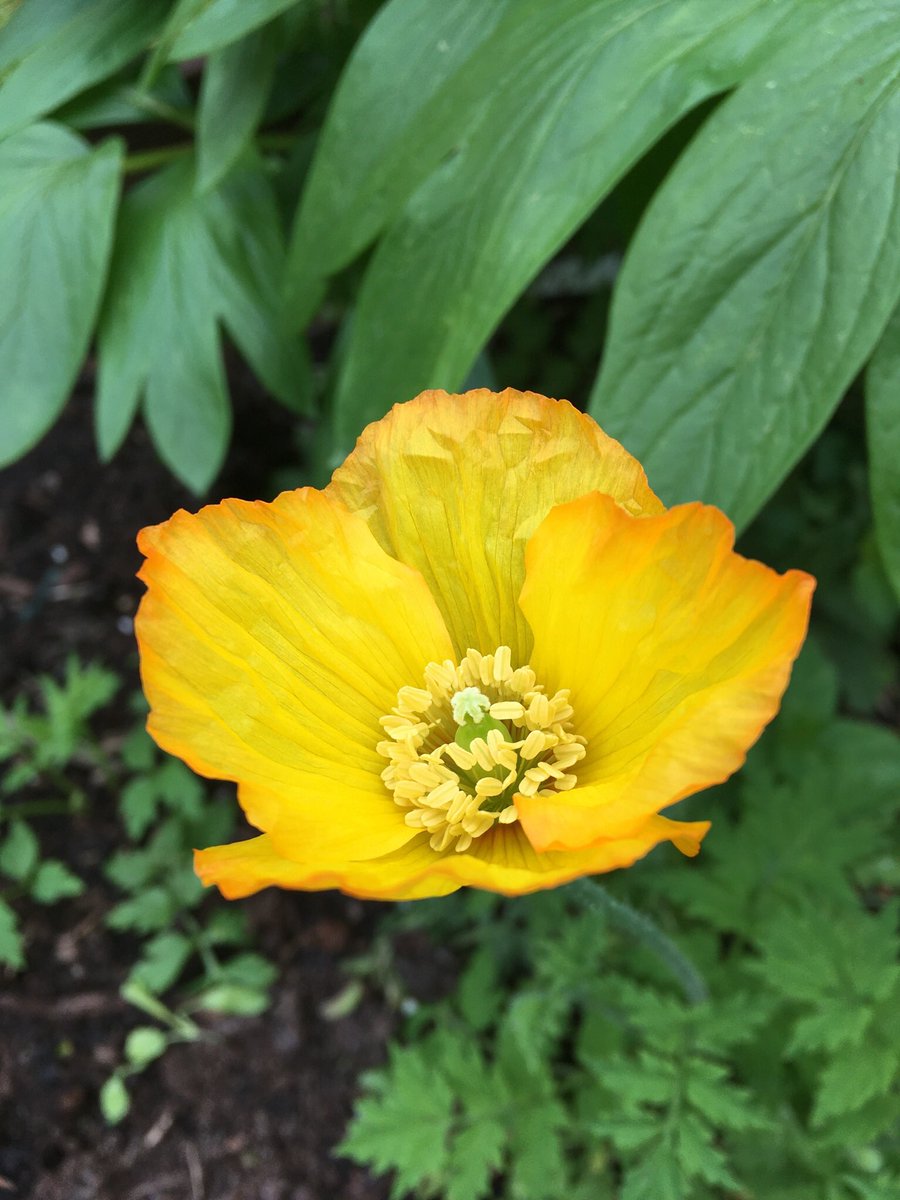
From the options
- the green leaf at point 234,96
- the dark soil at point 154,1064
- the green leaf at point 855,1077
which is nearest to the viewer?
the green leaf at point 855,1077

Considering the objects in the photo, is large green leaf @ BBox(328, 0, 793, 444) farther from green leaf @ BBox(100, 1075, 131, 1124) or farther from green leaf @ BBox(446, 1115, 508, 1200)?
green leaf @ BBox(100, 1075, 131, 1124)

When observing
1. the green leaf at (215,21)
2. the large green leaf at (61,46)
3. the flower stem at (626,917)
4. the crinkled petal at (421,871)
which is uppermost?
the green leaf at (215,21)

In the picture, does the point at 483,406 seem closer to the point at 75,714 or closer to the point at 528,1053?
the point at 528,1053

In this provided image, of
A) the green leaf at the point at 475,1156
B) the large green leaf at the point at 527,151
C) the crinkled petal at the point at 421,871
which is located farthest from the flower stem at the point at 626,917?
the large green leaf at the point at 527,151

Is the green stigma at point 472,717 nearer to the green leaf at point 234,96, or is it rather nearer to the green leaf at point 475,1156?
the green leaf at point 475,1156

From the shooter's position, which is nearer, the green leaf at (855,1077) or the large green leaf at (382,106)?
the green leaf at (855,1077)

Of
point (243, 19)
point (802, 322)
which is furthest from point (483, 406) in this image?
point (243, 19)

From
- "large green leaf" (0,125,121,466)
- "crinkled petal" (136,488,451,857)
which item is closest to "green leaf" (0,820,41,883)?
"large green leaf" (0,125,121,466)
